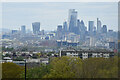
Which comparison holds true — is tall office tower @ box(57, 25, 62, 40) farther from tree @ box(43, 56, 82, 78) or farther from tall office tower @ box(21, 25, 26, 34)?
tree @ box(43, 56, 82, 78)

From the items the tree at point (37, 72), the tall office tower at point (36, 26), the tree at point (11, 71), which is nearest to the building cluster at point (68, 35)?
the tall office tower at point (36, 26)

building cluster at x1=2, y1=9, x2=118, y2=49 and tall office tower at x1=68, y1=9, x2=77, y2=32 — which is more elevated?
tall office tower at x1=68, y1=9, x2=77, y2=32

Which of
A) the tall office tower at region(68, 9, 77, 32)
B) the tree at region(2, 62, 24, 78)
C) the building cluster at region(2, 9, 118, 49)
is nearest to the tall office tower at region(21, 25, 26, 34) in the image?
the building cluster at region(2, 9, 118, 49)

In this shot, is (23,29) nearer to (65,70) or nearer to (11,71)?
(11,71)

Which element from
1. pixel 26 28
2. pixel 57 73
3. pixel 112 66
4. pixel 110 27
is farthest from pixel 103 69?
pixel 26 28

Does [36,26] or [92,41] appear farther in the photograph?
[36,26]

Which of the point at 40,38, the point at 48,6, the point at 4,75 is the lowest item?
the point at 4,75

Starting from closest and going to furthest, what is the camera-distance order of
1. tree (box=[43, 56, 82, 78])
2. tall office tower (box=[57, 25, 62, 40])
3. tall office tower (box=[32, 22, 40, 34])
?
1. tree (box=[43, 56, 82, 78])
2. tall office tower (box=[57, 25, 62, 40])
3. tall office tower (box=[32, 22, 40, 34])

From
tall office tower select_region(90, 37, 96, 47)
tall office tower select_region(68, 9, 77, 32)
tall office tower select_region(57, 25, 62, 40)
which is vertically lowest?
tall office tower select_region(90, 37, 96, 47)

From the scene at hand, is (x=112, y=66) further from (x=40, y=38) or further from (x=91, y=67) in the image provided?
(x=40, y=38)

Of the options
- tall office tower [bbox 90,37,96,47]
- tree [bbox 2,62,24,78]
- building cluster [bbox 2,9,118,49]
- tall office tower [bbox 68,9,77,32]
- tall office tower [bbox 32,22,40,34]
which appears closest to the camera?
tree [bbox 2,62,24,78]

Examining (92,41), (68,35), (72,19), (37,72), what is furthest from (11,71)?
(72,19)
